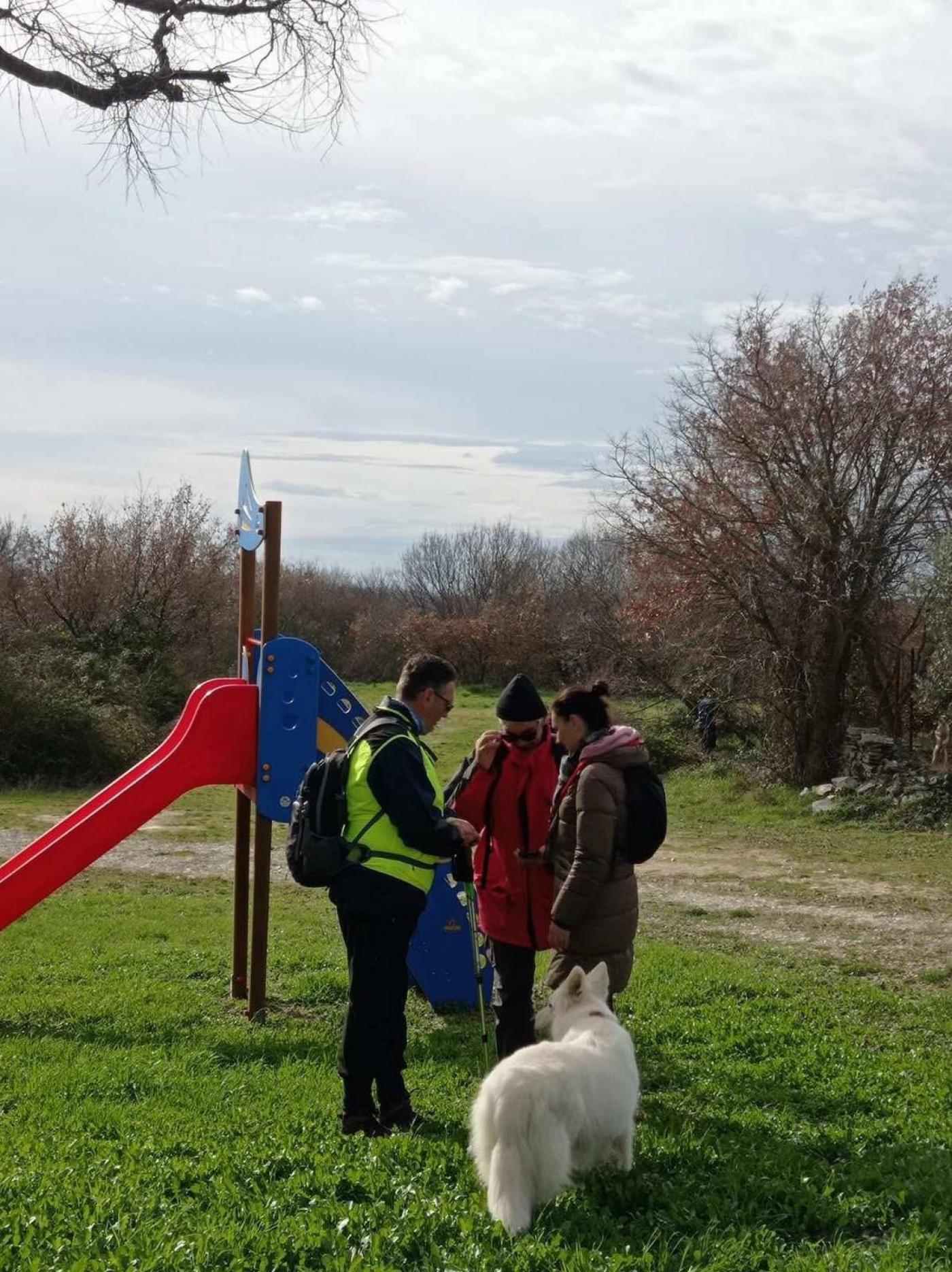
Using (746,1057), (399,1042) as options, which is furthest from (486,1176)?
(746,1057)

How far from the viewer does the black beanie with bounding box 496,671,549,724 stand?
5.89 m

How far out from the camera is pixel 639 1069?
645cm

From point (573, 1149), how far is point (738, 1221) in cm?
61

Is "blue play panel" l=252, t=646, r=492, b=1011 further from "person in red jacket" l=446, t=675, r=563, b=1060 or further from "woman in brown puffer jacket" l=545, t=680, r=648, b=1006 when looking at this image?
"woman in brown puffer jacket" l=545, t=680, r=648, b=1006

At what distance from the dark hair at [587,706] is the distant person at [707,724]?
18.7 m

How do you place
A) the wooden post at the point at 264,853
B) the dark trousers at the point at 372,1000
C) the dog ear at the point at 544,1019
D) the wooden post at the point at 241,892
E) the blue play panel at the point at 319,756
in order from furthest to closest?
the wooden post at the point at 241,892 < the wooden post at the point at 264,853 < the blue play panel at the point at 319,756 < the dark trousers at the point at 372,1000 < the dog ear at the point at 544,1019

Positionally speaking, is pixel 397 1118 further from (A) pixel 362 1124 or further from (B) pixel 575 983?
(B) pixel 575 983

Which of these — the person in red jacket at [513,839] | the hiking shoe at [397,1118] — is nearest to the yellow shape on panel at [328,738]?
the person in red jacket at [513,839]

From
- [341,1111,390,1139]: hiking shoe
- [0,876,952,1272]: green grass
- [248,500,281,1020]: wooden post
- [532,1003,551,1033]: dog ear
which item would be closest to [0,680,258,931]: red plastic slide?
[248,500,281,1020]: wooden post

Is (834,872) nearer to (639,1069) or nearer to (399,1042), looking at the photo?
(639,1069)

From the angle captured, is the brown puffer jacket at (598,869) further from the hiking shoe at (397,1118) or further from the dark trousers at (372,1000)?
the hiking shoe at (397,1118)

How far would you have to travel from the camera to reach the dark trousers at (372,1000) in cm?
520

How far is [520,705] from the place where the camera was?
5.89 metres

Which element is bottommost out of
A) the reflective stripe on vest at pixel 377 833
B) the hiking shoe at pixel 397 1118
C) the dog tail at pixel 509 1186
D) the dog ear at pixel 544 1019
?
the hiking shoe at pixel 397 1118
